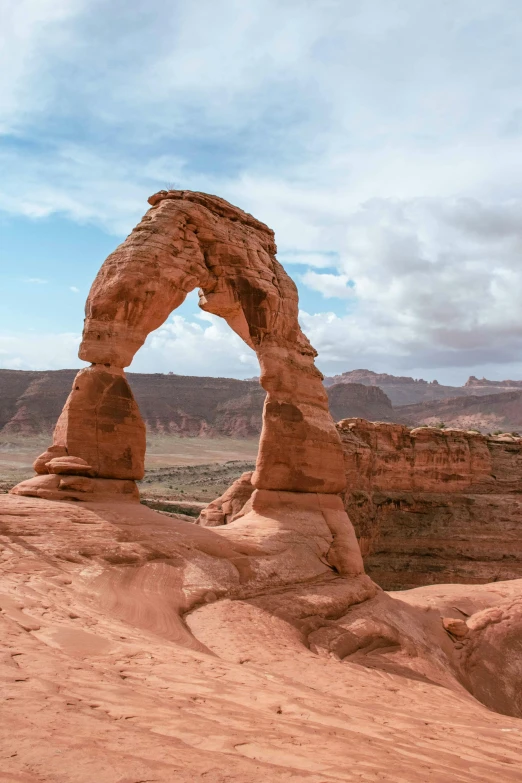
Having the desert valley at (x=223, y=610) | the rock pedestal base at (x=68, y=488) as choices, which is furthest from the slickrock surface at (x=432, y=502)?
the rock pedestal base at (x=68, y=488)

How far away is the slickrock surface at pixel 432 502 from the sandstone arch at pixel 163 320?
1234 centimetres

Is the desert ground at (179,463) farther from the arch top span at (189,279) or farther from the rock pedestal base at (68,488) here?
the rock pedestal base at (68,488)

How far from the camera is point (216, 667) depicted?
6.52 meters

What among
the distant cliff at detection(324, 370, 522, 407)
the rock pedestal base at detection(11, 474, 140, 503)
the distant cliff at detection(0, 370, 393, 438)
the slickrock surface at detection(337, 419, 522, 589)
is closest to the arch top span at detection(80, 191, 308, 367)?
the rock pedestal base at detection(11, 474, 140, 503)

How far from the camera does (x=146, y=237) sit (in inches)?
513

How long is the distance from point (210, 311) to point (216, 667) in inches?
386

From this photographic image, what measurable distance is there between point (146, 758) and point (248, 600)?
24.9 ft

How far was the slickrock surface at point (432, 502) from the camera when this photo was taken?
1062 inches

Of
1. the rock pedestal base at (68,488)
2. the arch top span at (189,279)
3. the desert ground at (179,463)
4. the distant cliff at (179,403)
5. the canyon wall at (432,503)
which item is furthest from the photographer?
the distant cliff at (179,403)

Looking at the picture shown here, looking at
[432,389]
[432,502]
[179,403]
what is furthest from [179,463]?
[432,389]

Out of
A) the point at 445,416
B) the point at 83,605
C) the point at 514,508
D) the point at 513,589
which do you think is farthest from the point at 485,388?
the point at 83,605

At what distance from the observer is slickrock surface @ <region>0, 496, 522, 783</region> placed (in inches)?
141

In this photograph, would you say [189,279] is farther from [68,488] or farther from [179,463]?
[179,463]

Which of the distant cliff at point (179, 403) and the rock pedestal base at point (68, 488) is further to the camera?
the distant cliff at point (179, 403)
